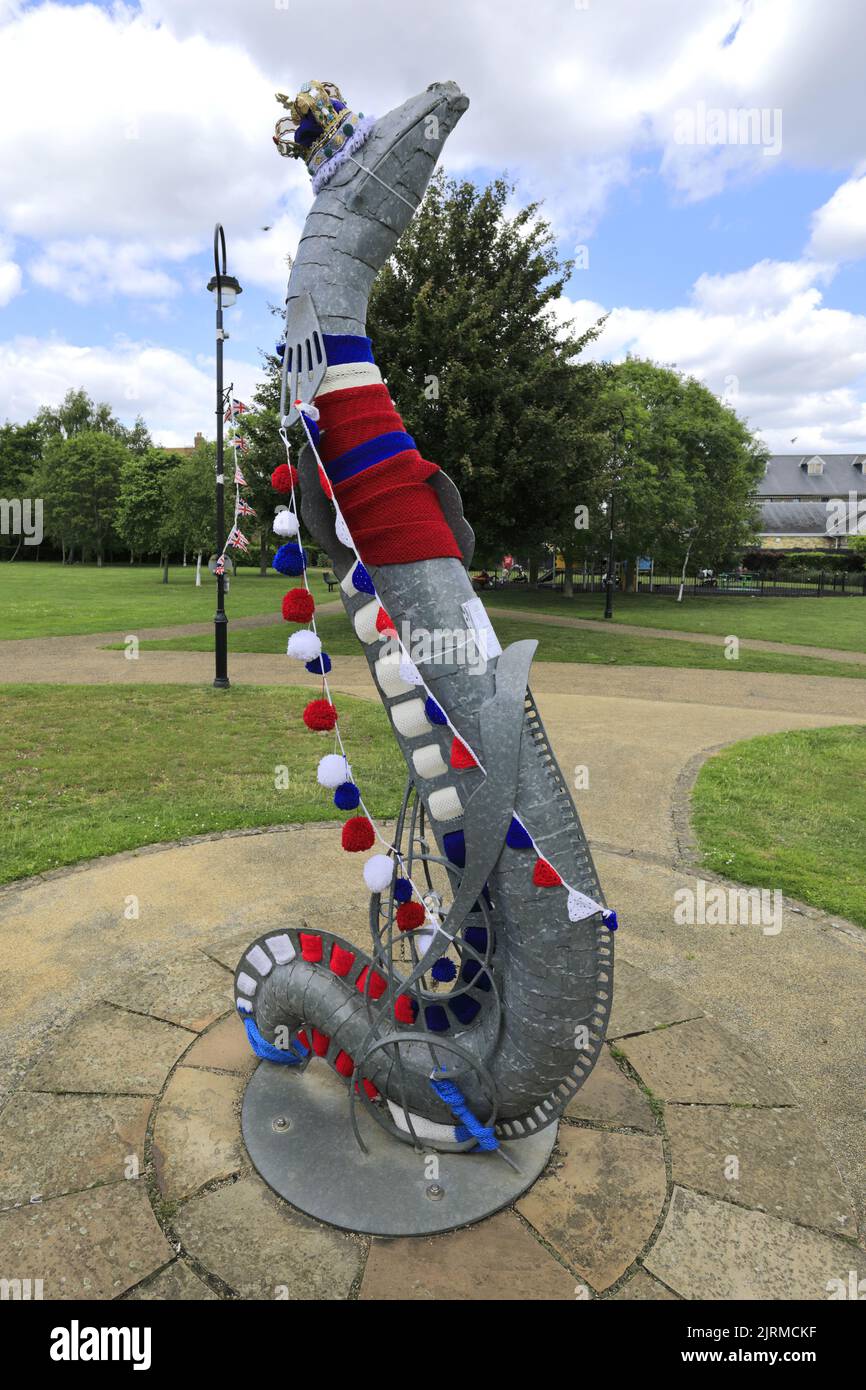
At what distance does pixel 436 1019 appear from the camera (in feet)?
11.6

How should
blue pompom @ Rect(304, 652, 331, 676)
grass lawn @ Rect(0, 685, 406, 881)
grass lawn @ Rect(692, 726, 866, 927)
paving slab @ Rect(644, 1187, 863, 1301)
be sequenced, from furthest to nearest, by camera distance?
1. grass lawn @ Rect(0, 685, 406, 881)
2. grass lawn @ Rect(692, 726, 866, 927)
3. blue pompom @ Rect(304, 652, 331, 676)
4. paving slab @ Rect(644, 1187, 863, 1301)

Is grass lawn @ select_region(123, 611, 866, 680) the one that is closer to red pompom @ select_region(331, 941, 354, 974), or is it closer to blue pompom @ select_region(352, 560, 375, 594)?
red pompom @ select_region(331, 941, 354, 974)

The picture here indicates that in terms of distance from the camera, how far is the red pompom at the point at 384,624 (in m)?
2.94

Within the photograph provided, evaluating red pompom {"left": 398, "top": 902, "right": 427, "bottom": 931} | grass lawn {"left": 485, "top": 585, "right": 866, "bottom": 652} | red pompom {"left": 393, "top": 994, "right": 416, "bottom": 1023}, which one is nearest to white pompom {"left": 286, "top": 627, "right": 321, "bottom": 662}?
red pompom {"left": 398, "top": 902, "right": 427, "bottom": 931}

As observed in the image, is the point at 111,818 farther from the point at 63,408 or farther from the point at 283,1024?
the point at 63,408

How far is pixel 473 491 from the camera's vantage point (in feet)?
55.6

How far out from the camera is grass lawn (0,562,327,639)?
75.0 ft

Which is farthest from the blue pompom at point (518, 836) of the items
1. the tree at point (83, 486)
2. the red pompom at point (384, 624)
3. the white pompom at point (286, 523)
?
the tree at point (83, 486)

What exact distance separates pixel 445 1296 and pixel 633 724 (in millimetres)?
9725

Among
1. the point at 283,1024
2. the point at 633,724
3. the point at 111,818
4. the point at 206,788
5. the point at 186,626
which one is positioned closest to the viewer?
the point at 283,1024

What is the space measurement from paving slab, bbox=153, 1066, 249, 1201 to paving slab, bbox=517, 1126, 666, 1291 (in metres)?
1.32

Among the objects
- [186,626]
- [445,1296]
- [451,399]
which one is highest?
[451,399]

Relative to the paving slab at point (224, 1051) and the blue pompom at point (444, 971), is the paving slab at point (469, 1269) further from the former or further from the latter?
the paving slab at point (224, 1051)

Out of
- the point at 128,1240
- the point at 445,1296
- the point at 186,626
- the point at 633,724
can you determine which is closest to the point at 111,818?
the point at 128,1240
